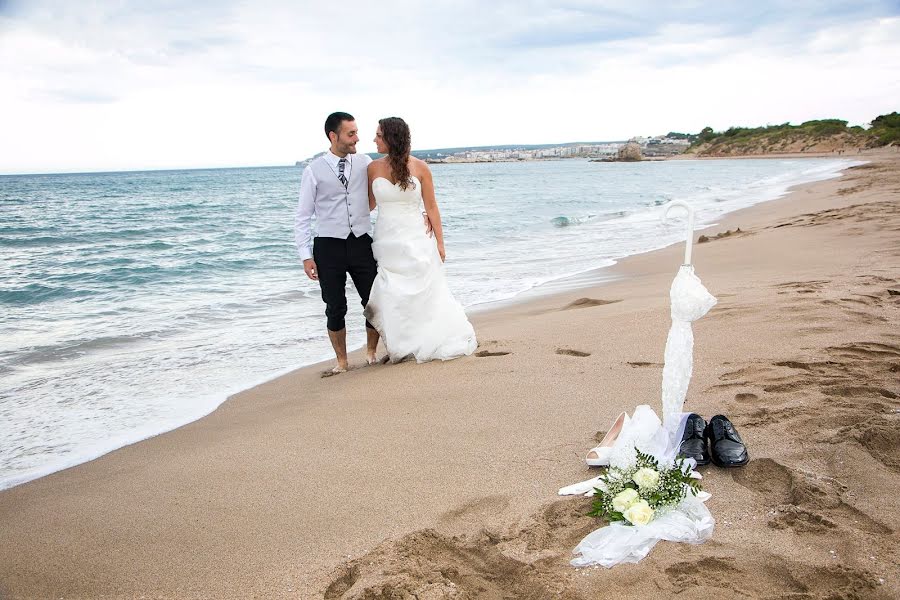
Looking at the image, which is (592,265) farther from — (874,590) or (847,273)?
(874,590)

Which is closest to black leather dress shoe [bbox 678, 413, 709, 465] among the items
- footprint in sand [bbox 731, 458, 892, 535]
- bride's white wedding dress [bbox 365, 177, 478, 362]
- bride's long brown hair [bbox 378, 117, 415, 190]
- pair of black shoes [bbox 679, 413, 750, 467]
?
pair of black shoes [bbox 679, 413, 750, 467]

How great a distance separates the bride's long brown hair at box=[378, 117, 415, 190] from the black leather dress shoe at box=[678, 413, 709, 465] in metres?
3.06

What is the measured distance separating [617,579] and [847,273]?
5784 mm

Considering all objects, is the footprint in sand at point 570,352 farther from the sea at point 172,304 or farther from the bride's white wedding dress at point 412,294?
the sea at point 172,304

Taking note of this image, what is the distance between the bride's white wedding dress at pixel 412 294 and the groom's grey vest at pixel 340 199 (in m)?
0.18

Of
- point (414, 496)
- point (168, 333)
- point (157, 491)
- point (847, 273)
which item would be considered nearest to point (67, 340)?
point (168, 333)

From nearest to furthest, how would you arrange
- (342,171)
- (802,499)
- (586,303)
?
(802,499)
(342,171)
(586,303)

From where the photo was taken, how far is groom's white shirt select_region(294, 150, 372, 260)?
515 cm

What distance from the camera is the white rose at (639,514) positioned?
248 cm

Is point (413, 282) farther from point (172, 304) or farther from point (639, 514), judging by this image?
point (172, 304)

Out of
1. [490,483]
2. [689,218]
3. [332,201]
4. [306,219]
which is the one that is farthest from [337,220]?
[689,218]

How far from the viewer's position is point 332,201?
17.1 ft

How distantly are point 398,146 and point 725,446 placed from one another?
3.36 metres

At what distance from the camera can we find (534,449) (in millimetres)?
3340
